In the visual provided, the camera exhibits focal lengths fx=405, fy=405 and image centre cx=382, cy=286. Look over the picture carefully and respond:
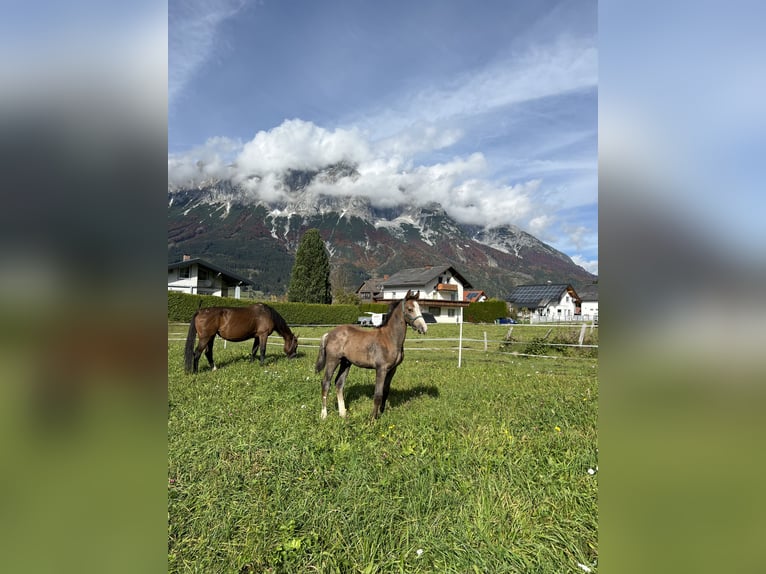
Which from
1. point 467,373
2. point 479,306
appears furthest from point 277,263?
point 467,373

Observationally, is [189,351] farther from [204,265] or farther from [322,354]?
[204,265]

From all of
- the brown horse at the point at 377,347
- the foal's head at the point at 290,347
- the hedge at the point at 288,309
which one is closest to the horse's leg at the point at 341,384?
the brown horse at the point at 377,347

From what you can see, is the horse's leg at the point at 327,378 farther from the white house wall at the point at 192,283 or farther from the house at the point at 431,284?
the house at the point at 431,284

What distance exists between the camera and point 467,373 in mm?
10453

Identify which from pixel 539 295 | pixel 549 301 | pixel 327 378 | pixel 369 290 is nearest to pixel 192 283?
pixel 327 378

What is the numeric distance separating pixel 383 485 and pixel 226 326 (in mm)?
8005

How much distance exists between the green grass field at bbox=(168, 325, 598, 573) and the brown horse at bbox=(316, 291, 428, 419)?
1.35ft

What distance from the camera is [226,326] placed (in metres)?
10.6

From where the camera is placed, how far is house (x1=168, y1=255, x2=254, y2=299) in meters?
36.6

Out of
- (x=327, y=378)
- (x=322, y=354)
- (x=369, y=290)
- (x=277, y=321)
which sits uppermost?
(x=369, y=290)

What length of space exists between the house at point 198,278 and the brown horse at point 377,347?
1289 inches

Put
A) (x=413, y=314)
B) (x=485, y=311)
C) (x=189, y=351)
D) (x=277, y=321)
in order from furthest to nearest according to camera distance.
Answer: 1. (x=485, y=311)
2. (x=277, y=321)
3. (x=189, y=351)
4. (x=413, y=314)

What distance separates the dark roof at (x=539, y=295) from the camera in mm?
71500

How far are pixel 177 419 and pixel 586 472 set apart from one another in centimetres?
531
